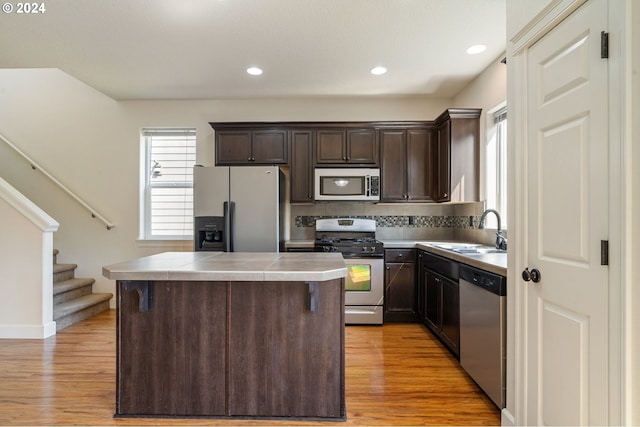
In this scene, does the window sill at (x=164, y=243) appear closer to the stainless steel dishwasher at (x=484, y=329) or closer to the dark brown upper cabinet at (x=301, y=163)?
the dark brown upper cabinet at (x=301, y=163)

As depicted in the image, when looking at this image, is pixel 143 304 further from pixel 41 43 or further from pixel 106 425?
pixel 41 43

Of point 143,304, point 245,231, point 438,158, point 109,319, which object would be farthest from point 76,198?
point 438,158

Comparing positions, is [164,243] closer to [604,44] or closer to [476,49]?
[476,49]

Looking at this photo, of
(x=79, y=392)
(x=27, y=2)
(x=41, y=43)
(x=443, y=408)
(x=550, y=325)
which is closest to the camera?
(x=550, y=325)

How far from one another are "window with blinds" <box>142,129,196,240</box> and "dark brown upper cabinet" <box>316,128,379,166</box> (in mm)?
1708

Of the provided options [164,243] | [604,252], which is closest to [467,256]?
[604,252]

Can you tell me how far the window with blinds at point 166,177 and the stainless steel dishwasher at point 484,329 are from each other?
346 centimetres

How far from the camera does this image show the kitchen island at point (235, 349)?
6.05ft

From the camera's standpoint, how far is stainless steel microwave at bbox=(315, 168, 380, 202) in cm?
379

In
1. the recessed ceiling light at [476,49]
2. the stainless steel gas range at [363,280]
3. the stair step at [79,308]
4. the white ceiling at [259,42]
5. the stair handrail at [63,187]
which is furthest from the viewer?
the stair handrail at [63,187]

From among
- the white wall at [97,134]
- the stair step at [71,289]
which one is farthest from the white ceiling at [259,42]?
the stair step at [71,289]

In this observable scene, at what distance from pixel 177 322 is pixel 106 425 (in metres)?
0.69

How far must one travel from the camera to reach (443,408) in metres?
2.02

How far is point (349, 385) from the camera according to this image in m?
2.28
